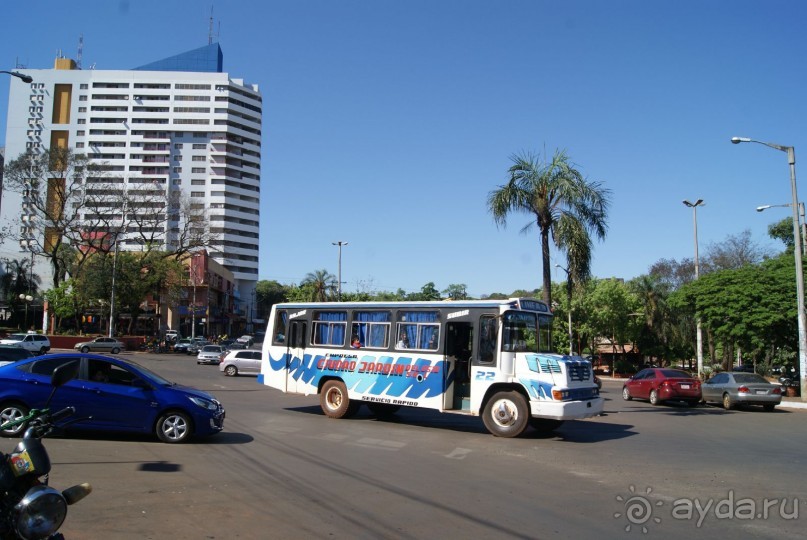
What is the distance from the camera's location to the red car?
22.4 meters

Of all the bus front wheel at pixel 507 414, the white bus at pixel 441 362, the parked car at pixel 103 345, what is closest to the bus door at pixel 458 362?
the white bus at pixel 441 362

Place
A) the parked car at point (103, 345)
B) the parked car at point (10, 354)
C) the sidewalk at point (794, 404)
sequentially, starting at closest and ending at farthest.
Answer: the parked car at point (10, 354)
the sidewalk at point (794, 404)
the parked car at point (103, 345)

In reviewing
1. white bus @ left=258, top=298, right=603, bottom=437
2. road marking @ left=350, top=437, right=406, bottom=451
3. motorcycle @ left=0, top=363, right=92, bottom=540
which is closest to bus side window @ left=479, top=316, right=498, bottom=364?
white bus @ left=258, top=298, right=603, bottom=437

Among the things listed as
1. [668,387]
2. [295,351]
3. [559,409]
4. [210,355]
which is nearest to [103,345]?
[210,355]

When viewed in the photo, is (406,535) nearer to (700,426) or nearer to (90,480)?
(90,480)

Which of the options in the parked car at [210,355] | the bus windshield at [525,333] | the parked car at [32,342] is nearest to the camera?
the bus windshield at [525,333]

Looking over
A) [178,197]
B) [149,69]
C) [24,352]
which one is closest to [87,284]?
[178,197]

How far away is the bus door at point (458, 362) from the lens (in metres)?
14.2

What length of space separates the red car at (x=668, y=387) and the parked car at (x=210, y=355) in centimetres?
2981

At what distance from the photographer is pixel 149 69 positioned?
5428 inches

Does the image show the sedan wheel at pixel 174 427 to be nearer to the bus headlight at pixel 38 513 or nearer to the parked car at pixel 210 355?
the bus headlight at pixel 38 513

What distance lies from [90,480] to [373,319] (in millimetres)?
8379

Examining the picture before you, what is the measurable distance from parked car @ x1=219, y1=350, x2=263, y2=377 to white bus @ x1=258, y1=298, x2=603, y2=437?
623 inches

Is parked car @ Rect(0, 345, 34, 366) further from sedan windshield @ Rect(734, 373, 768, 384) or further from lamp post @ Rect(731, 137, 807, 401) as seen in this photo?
lamp post @ Rect(731, 137, 807, 401)
